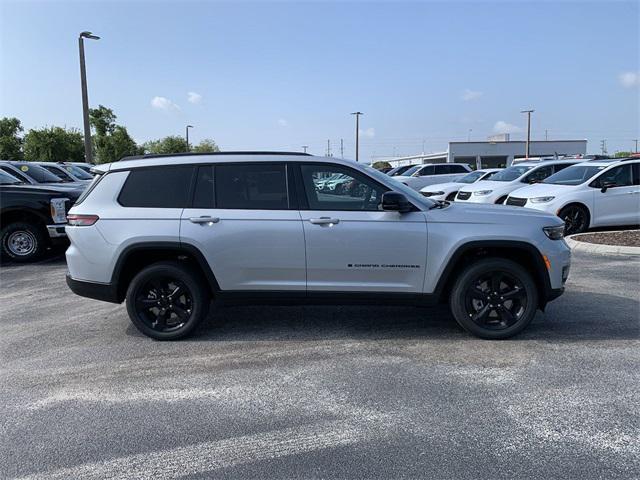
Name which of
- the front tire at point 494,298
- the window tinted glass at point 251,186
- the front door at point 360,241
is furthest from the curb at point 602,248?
the window tinted glass at point 251,186

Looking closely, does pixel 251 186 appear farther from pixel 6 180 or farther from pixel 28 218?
pixel 6 180

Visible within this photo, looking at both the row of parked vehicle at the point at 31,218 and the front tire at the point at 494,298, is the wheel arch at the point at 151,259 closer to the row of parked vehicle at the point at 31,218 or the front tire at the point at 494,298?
the front tire at the point at 494,298

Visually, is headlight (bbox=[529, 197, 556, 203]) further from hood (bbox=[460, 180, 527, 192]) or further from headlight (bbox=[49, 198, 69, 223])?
headlight (bbox=[49, 198, 69, 223])

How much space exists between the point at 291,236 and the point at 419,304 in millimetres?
1400

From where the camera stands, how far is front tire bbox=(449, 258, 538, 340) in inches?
185

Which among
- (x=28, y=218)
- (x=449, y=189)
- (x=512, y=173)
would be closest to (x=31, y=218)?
(x=28, y=218)

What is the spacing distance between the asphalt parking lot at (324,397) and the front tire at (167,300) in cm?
17

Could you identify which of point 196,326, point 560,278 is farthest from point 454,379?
point 196,326

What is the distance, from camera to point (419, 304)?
189 inches

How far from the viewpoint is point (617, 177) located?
35.4 ft

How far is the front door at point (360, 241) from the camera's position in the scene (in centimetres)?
467

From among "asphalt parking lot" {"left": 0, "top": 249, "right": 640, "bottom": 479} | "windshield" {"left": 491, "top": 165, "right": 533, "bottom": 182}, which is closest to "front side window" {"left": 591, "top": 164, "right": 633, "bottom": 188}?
"windshield" {"left": 491, "top": 165, "right": 533, "bottom": 182}

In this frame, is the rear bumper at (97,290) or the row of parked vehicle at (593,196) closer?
the rear bumper at (97,290)

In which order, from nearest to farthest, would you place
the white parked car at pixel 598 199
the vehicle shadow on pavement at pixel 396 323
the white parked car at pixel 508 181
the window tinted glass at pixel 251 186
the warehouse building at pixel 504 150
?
1. the window tinted glass at pixel 251 186
2. the vehicle shadow on pavement at pixel 396 323
3. the white parked car at pixel 598 199
4. the white parked car at pixel 508 181
5. the warehouse building at pixel 504 150
